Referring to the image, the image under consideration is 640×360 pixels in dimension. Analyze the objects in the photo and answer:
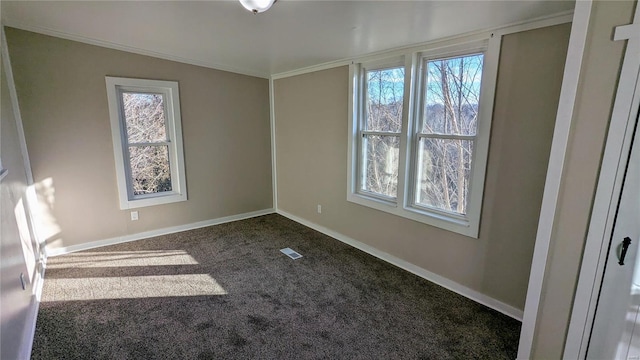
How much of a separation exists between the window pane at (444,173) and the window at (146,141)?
319cm

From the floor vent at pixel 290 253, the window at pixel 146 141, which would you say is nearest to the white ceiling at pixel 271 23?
the window at pixel 146 141

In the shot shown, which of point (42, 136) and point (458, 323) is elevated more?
point (42, 136)

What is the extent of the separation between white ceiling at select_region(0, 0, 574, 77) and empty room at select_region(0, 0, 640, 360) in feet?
0.08

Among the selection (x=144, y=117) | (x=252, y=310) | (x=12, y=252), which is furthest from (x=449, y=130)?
(x=144, y=117)

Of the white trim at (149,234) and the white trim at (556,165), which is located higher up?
the white trim at (556,165)

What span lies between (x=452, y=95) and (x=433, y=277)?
1.75 m

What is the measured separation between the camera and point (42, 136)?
3.29 m

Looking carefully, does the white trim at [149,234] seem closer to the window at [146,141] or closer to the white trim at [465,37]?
the window at [146,141]

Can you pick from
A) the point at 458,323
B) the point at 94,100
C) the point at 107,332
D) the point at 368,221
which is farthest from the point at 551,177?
the point at 94,100

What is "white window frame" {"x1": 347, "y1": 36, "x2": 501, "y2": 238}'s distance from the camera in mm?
2414

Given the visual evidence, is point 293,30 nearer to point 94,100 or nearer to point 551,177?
point 551,177

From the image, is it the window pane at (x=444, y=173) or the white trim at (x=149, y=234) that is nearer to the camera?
the window pane at (x=444, y=173)

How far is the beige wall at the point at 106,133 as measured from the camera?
10.7ft

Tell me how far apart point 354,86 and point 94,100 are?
120 inches
